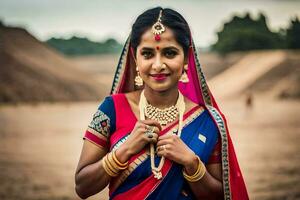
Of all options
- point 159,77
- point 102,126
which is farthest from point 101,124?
point 159,77

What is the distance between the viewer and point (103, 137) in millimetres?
1921

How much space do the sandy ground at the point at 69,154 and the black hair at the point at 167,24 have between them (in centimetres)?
517

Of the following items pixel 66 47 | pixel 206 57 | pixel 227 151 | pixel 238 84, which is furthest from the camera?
pixel 66 47

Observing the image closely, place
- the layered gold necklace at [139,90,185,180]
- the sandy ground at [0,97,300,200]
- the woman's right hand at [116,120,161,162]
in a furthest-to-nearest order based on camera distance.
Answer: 1. the sandy ground at [0,97,300,200]
2. the layered gold necklace at [139,90,185,180]
3. the woman's right hand at [116,120,161,162]

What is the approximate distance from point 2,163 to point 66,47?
50980 millimetres

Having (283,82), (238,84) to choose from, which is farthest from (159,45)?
(238,84)

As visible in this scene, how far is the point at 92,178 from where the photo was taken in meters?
1.88

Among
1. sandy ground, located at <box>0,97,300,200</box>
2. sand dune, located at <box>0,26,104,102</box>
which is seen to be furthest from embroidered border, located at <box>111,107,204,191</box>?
sand dune, located at <box>0,26,104,102</box>

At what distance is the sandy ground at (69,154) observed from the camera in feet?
25.1

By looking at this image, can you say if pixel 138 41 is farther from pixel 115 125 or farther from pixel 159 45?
pixel 115 125

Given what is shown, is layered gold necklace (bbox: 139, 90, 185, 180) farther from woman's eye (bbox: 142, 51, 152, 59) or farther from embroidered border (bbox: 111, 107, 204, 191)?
woman's eye (bbox: 142, 51, 152, 59)

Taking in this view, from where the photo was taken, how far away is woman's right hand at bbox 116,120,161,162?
182 cm

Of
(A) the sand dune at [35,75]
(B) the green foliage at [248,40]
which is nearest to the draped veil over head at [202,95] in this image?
(A) the sand dune at [35,75]

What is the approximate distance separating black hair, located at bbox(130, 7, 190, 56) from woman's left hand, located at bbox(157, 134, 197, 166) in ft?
1.10
